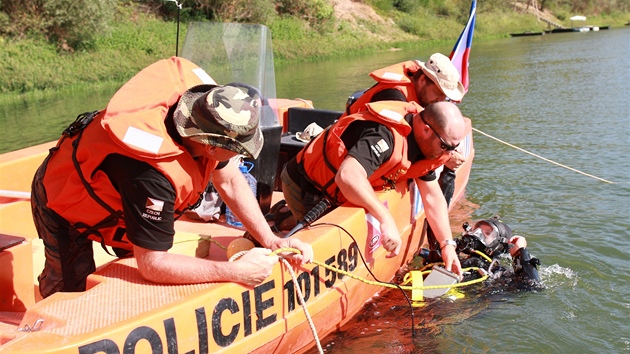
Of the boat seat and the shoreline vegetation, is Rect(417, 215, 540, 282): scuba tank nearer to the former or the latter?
the boat seat

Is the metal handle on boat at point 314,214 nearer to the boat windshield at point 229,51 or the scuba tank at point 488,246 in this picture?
the scuba tank at point 488,246

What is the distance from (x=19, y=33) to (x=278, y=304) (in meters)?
19.3

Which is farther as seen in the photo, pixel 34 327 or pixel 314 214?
pixel 314 214

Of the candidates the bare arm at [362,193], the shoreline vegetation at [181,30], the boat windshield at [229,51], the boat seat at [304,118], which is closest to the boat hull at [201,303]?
the bare arm at [362,193]

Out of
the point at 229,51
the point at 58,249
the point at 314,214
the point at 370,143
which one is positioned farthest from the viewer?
the point at 229,51

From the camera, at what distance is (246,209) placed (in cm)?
330

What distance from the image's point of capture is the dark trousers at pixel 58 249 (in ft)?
10.0

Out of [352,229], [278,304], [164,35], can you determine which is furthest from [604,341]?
[164,35]

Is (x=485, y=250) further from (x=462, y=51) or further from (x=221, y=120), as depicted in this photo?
(x=462, y=51)

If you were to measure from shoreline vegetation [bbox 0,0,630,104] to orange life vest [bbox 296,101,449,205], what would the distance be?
14.4 metres

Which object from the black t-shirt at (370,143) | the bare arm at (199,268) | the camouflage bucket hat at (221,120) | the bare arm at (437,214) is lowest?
the bare arm at (437,214)

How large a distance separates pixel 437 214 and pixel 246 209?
61.0 inches

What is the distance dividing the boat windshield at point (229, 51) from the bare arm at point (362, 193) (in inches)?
73.0

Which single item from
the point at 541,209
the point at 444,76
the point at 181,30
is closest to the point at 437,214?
the point at 444,76
